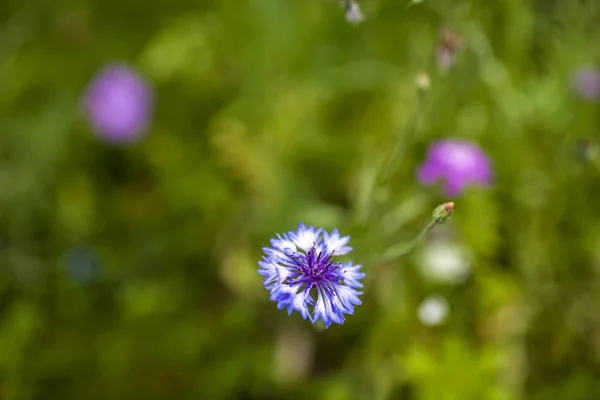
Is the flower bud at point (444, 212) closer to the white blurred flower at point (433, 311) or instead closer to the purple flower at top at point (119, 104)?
the white blurred flower at point (433, 311)

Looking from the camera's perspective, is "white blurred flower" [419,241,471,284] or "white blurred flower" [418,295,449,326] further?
"white blurred flower" [419,241,471,284]

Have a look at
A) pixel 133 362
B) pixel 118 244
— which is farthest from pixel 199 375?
pixel 118 244

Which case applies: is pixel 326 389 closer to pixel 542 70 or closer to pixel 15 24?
pixel 542 70

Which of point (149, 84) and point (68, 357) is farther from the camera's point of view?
point (149, 84)

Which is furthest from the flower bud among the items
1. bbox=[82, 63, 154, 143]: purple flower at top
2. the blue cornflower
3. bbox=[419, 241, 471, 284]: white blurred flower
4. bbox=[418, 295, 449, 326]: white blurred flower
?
bbox=[82, 63, 154, 143]: purple flower at top

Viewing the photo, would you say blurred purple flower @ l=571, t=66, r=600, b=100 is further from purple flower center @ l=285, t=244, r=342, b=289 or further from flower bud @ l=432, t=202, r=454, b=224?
purple flower center @ l=285, t=244, r=342, b=289

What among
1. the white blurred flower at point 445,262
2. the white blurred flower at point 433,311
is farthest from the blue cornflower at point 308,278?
the white blurred flower at point 445,262

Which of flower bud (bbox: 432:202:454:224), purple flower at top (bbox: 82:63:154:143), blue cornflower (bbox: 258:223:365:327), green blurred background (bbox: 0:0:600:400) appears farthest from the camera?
purple flower at top (bbox: 82:63:154:143)
